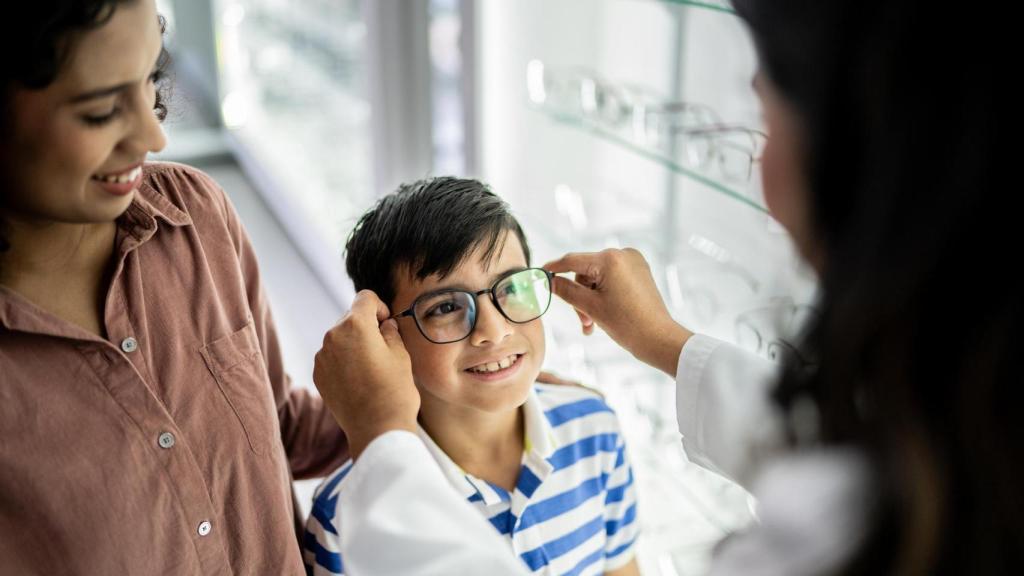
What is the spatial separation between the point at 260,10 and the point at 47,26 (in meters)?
4.18

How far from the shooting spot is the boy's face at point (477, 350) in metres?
1.20

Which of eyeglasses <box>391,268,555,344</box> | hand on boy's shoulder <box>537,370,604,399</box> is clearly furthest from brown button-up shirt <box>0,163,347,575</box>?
hand on boy's shoulder <box>537,370,604,399</box>

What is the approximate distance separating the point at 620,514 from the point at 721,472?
0.25 meters

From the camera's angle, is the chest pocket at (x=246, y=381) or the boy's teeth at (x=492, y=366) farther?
the boy's teeth at (x=492, y=366)

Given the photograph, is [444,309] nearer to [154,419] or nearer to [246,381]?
[246,381]

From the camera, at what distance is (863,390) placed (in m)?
0.64

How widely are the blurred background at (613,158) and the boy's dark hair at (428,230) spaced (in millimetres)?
315

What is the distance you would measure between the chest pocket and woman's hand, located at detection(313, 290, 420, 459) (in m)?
0.11

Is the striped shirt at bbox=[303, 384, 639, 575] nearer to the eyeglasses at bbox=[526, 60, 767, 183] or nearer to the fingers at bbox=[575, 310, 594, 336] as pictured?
the fingers at bbox=[575, 310, 594, 336]

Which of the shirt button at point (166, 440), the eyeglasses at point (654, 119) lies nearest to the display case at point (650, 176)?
the eyeglasses at point (654, 119)

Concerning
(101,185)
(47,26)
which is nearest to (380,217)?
(101,185)

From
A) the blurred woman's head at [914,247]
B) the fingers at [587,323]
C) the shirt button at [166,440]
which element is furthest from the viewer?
the fingers at [587,323]

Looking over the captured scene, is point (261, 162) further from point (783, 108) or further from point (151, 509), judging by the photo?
point (783, 108)

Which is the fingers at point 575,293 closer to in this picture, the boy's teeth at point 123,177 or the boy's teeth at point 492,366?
the boy's teeth at point 492,366
